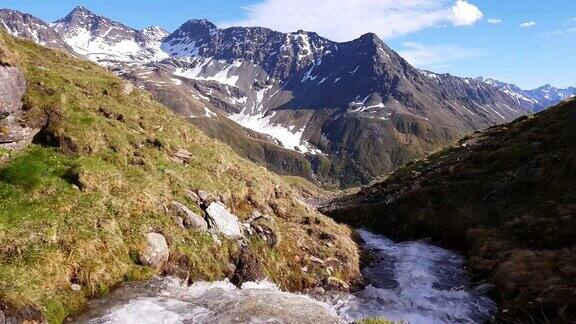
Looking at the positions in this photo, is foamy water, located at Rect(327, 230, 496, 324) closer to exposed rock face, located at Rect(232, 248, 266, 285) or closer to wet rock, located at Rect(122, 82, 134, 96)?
exposed rock face, located at Rect(232, 248, 266, 285)

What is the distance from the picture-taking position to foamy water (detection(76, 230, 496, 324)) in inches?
744

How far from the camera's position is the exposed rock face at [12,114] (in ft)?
80.5

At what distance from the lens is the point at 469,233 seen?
35.8 m

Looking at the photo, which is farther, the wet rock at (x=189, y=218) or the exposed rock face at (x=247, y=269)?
the wet rock at (x=189, y=218)

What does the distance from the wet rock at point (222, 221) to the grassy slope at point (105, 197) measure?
3.77ft

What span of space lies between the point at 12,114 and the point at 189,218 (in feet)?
37.1

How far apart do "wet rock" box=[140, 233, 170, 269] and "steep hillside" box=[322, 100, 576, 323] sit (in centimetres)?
1479

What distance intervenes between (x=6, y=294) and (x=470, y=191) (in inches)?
1434

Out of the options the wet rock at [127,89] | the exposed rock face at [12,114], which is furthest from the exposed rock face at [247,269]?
the wet rock at [127,89]

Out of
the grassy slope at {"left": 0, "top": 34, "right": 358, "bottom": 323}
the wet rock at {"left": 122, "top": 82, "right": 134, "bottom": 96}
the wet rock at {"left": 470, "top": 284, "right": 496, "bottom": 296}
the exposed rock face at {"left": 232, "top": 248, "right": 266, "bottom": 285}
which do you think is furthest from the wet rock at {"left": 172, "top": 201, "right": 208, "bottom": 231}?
the wet rock at {"left": 470, "top": 284, "right": 496, "bottom": 296}

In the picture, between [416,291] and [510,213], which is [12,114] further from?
[510,213]

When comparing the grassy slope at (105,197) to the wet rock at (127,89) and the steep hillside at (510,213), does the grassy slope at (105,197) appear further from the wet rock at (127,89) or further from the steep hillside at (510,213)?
the steep hillside at (510,213)

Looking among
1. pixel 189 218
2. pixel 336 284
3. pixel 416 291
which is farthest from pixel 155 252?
pixel 416 291

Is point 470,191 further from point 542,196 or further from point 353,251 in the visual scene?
point 353,251
